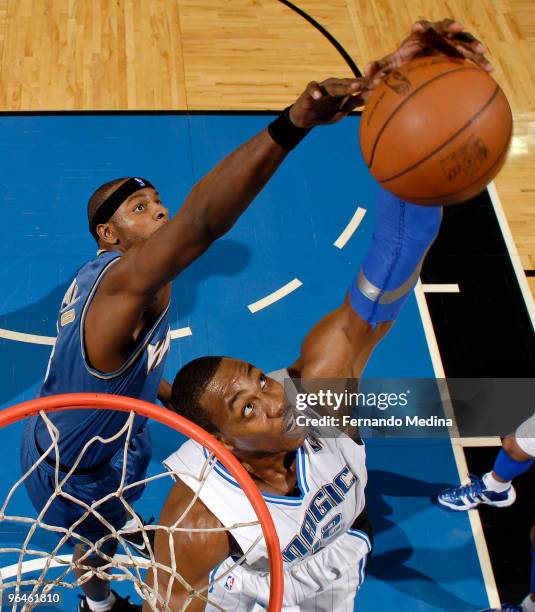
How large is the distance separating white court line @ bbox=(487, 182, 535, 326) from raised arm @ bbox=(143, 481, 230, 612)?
302 cm

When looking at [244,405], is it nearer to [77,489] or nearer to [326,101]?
[77,489]

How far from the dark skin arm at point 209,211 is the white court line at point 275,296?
2.32m

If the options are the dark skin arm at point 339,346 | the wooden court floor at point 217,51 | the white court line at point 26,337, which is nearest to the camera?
the dark skin arm at point 339,346

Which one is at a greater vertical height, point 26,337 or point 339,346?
point 339,346

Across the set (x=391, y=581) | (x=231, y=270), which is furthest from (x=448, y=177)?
(x=231, y=270)

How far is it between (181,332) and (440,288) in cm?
169

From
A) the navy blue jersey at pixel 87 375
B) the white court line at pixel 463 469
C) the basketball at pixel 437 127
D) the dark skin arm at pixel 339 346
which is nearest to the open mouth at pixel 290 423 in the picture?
the dark skin arm at pixel 339 346

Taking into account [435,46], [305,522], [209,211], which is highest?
[435,46]

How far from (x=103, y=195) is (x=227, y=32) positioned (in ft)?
11.2

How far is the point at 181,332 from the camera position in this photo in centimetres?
530

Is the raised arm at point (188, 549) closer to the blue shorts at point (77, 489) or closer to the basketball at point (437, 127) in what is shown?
the blue shorts at point (77, 489)

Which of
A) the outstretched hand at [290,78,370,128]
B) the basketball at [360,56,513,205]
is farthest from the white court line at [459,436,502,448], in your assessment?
the outstretched hand at [290,78,370,128]

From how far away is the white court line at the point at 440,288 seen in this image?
568 cm

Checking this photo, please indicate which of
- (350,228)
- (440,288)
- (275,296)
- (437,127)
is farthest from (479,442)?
(437,127)
